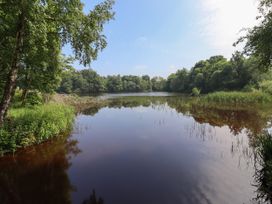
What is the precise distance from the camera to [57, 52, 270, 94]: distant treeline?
52166 millimetres

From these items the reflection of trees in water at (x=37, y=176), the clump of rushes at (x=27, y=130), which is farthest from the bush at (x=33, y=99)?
the reflection of trees in water at (x=37, y=176)

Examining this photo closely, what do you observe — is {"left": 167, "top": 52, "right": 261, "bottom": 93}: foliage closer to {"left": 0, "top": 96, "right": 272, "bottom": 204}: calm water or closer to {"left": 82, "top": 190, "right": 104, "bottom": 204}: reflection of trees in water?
{"left": 0, "top": 96, "right": 272, "bottom": 204}: calm water

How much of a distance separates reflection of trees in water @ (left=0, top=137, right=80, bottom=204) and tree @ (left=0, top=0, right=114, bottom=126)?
93.9 inches

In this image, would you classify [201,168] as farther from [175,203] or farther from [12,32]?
[12,32]

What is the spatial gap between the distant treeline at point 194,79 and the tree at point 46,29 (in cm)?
279

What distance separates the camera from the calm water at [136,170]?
25.1 feet

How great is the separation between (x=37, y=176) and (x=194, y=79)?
79.7 m

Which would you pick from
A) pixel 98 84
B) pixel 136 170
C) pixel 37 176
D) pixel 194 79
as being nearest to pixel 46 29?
pixel 37 176

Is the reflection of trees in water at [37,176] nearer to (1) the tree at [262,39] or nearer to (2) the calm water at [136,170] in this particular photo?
(2) the calm water at [136,170]

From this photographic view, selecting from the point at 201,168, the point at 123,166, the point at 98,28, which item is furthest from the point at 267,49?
the point at 123,166

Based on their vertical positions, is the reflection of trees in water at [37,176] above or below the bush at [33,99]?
below

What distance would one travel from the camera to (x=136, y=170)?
10.0 metres

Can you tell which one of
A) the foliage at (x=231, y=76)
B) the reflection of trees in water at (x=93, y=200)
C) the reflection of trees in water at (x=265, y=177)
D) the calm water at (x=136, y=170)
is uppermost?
the foliage at (x=231, y=76)

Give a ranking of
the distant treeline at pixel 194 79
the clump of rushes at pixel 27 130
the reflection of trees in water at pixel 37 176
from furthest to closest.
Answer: the distant treeline at pixel 194 79 < the clump of rushes at pixel 27 130 < the reflection of trees in water at pixel 37 176
